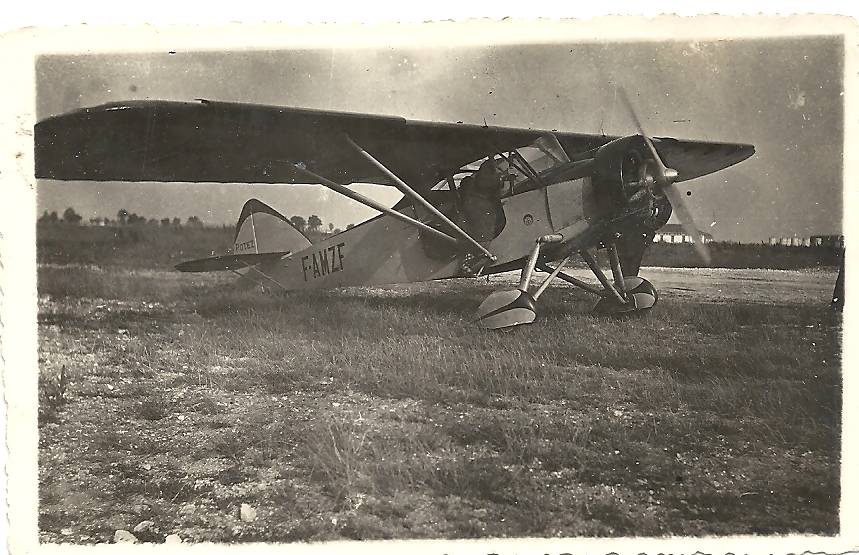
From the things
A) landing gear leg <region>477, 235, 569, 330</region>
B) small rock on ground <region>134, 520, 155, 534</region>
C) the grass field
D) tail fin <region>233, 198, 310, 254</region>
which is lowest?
small rock on ground <region>134, 520, 155, 534</region>

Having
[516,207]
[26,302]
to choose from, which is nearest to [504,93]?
[516,207]

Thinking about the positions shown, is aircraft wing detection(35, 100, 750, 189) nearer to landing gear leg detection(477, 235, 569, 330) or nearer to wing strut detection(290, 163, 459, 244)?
wing strut detection(290, 163, 459, 244)

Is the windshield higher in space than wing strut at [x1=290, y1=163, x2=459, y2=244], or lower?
higher

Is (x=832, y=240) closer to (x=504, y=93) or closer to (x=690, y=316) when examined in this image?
(x=690, y=316)

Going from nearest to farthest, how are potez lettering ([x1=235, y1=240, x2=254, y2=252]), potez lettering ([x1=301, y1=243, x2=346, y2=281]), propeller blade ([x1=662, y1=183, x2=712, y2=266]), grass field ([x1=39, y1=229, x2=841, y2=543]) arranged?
grass field ([x1=39, y1=229, x2=841, y2=543]), propeller blade ([x1=662, y1=183, x2=712, y2=266]), potez lettering ([x1=235, y1=240, x2=254, y2=252]), potez lettering ([x1=301, y1=243, x2=346, y2=281])

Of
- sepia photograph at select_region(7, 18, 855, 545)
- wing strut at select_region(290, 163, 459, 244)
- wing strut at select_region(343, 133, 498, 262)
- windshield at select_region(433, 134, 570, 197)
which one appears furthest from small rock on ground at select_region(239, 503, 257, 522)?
windshield at select_region(433, 134, 570, 197)

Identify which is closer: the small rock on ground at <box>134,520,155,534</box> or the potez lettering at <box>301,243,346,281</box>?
the small rock on ground at <box>134,520,155,534</box>

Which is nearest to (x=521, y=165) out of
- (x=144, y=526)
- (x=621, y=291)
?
(x=621, y=291)
